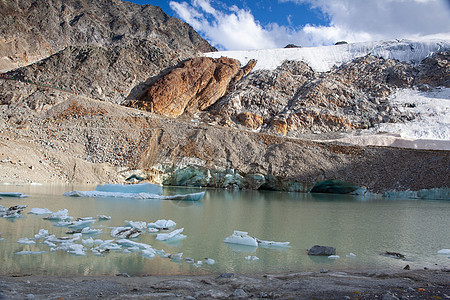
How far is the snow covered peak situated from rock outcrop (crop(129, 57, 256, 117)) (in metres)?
8.18

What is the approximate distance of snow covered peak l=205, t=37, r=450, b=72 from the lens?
6856 centimetres

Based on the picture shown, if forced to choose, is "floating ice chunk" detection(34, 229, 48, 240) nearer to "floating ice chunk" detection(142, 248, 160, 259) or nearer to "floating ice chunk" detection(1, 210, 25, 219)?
"floating ice chunk" detection(142, 248, 160, 259)

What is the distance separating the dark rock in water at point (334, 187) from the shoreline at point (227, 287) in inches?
1139

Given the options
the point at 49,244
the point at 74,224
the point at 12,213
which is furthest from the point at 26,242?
the point at 12,213

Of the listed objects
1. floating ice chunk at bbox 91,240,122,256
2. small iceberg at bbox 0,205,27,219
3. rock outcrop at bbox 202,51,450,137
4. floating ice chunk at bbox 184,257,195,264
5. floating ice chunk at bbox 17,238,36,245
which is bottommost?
floating ice chunk at bbox 184,257,195,264

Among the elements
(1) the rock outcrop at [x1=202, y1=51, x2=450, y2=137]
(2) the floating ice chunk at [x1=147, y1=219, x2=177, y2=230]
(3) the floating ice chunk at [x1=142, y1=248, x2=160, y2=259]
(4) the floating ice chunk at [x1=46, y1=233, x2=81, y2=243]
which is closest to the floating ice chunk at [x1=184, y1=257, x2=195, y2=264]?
(3) the floating ice chunk at [x1=142, y1=248, x2=160, y2=259]

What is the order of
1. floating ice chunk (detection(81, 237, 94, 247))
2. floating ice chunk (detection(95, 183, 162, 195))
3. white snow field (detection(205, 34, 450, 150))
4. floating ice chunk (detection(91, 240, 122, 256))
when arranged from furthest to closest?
1. white snow field (detection(205, 34, 450, 150))
2. floating ice chunk (detection(95, 183, 162, 195))
3. floating ice chunk (detection(81, 237, 94, 247))
4. floating ice chunk (detection(91, 240, 122, 256))

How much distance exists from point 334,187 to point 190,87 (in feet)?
105

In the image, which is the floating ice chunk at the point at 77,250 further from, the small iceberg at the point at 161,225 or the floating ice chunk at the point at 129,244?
the small iceberg at the point at 161,225

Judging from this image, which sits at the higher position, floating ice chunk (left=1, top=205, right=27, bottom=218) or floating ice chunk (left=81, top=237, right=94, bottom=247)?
floating ice chunk (left=1, top=205, right=27, bottom=218)

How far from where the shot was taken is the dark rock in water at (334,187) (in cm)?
3407

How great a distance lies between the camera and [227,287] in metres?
5.03

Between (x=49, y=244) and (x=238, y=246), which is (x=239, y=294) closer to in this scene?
(x=238, y=246)

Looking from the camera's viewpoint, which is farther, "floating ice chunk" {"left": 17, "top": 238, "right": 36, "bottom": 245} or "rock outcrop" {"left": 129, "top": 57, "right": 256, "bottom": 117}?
"rock outcrop" {"left": 129, "top": 57, "right": 256, "bottom": 117}
